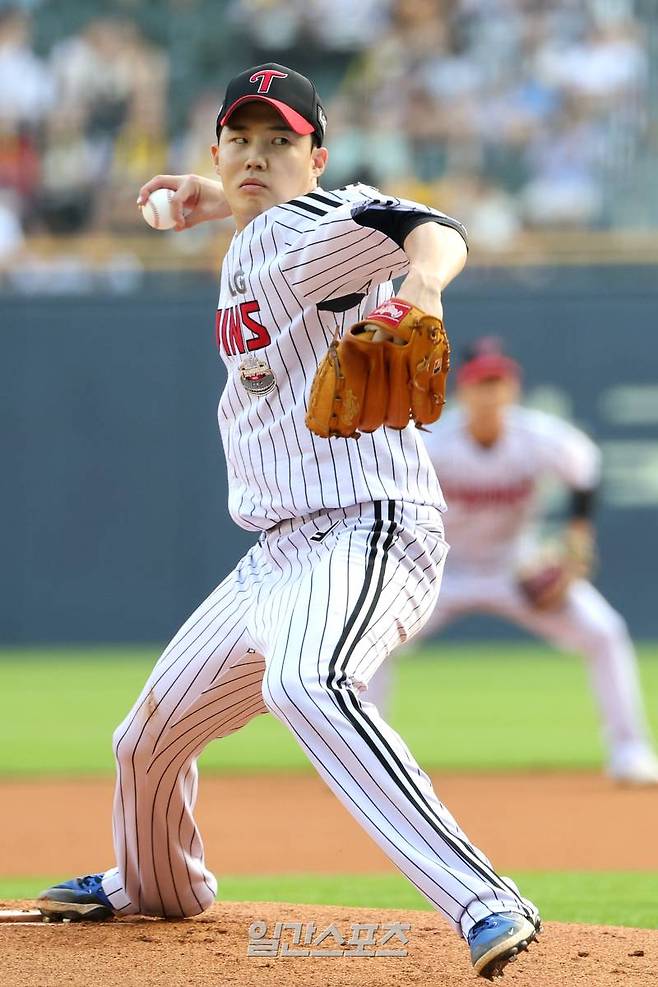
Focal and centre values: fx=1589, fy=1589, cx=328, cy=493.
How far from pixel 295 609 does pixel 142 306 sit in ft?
28.6

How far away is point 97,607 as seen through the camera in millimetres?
11469

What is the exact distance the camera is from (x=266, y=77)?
3258mm

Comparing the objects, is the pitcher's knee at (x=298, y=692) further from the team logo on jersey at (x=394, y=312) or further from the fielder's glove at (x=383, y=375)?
the team logo on jersey at (x=394, y=312)

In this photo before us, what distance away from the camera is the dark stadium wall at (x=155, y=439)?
11.4m

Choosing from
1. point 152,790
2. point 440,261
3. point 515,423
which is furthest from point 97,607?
point 440,261

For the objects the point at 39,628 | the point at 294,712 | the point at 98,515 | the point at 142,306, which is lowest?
the point at 294,712

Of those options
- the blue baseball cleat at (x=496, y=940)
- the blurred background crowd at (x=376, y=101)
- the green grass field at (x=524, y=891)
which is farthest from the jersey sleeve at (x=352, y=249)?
the blurred background crowd at (x=376, y=101)

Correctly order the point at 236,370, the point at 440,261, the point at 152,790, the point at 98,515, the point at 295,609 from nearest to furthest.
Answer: the point at 440,261 → the point at 295,609 → the point at 236,370 → the point at 152,790 → the point at 98,515

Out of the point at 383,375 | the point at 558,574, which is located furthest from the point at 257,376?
the point at 558,574

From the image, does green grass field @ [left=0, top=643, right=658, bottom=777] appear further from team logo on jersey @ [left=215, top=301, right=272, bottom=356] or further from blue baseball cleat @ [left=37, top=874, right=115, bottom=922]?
team logo on jersey @ [left=215, top=301, right=272, bottom=356]

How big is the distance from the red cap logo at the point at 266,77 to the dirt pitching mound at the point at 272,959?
177 cm

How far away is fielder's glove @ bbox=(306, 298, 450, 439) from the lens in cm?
269

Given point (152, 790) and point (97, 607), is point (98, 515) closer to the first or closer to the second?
point (97, 607)

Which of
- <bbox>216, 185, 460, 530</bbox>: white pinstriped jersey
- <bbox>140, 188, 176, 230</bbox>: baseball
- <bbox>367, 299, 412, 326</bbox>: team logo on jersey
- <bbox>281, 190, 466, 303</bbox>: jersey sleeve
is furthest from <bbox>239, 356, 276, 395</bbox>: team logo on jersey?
<bbox>140, 188, 176, 230</bbox>: baseball
